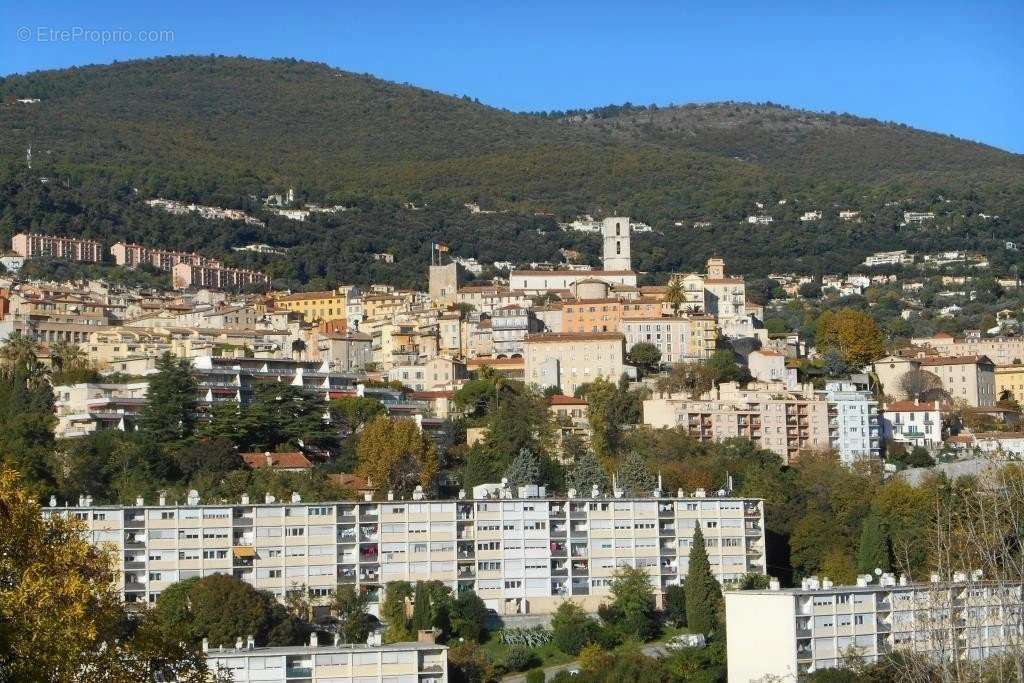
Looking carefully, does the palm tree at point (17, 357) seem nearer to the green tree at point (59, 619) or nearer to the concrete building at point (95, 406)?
the concrete building at point (95, 406)

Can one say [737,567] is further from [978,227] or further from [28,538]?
[978,227]

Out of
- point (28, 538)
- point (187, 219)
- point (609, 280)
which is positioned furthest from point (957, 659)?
point (187, 219)

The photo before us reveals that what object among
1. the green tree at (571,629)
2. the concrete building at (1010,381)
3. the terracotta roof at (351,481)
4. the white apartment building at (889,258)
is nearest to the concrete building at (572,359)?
the terracotta roof at (351,481)

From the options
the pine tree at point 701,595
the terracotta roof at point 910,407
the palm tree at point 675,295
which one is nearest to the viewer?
the pine tree at point 701,595

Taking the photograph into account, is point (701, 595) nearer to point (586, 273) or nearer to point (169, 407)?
point (169, 407)

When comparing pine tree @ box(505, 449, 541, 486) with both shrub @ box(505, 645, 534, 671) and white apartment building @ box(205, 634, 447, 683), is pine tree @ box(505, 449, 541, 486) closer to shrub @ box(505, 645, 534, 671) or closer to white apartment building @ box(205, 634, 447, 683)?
shrub @ box(505, 645, 534, 671)

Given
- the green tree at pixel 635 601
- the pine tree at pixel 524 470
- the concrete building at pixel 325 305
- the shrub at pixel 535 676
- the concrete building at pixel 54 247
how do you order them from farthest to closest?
the concrete building at pixel 54 247 < the concrete building at pixel 325 305 < the pine tree at pixel 524 470 < the green tree at pixel 635 601 < the shrub at pixel 535 676

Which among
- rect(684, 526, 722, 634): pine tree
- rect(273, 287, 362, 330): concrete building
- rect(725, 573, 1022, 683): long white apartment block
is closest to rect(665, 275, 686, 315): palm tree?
rect(273, 287, 362, 330): concrete building

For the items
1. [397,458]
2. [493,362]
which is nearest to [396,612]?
[397,458]

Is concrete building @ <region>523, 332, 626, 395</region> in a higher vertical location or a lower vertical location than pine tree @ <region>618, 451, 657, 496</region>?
higher
